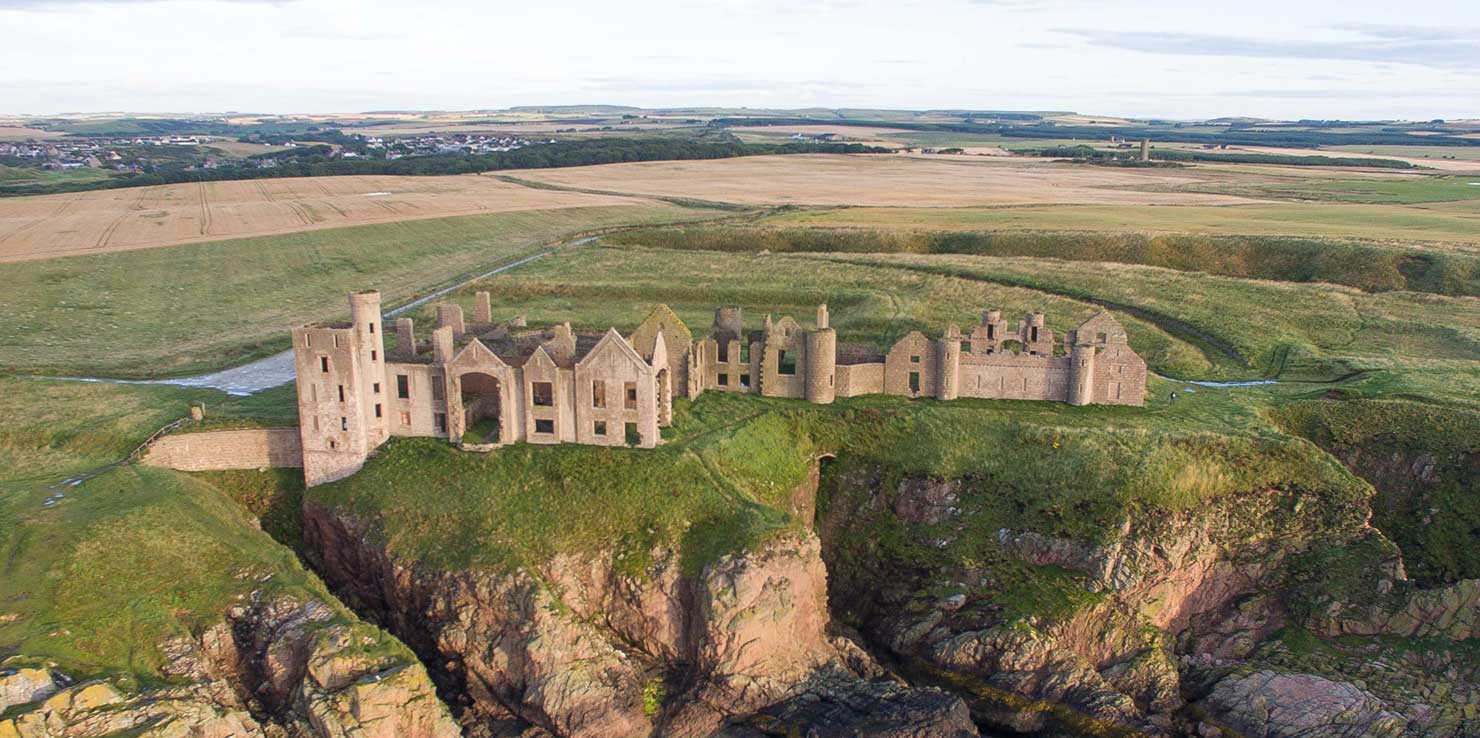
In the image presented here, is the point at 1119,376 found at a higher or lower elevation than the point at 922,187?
lower

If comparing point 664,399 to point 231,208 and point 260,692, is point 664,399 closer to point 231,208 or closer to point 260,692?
point 260,692

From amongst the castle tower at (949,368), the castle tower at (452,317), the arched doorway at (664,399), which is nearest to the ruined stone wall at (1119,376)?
the castle tower at (949,368)

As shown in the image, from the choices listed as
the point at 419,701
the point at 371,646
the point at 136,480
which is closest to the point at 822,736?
the point at 419,701

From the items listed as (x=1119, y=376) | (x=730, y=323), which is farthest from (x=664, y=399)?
(x=1119, y=376)

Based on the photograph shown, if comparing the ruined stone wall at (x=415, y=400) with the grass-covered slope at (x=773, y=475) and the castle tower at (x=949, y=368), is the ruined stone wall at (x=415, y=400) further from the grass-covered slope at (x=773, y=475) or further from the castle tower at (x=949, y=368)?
the castle tower at (x=949, y=368)

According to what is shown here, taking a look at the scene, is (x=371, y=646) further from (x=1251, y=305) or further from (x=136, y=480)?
(x=1251, y=305)

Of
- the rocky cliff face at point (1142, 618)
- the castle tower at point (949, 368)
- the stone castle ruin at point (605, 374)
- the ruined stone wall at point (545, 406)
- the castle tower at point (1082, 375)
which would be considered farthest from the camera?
the castle tower at point (949, 368)
